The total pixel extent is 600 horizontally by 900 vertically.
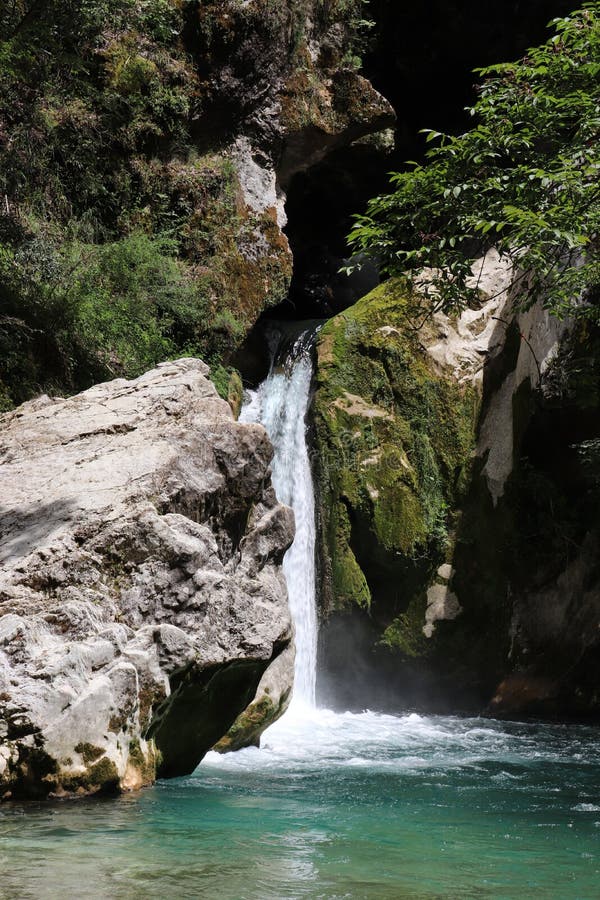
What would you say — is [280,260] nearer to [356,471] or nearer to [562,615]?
[356,471]

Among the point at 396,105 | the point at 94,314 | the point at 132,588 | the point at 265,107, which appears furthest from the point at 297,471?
the point at 396,105

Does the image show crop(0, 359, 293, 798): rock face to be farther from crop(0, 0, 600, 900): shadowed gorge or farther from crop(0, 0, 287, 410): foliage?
crop(0, 0, 287, 410): foliage

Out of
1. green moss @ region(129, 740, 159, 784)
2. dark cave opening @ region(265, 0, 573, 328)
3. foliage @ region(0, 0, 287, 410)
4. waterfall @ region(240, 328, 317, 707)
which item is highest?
dark cave opening @ region(265, 0, 573, 328)

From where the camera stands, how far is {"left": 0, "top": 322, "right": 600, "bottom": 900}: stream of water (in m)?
3.49

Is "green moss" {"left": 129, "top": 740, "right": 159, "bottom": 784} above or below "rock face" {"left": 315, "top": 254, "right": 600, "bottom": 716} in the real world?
below

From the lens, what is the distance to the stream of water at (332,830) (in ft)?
11.4

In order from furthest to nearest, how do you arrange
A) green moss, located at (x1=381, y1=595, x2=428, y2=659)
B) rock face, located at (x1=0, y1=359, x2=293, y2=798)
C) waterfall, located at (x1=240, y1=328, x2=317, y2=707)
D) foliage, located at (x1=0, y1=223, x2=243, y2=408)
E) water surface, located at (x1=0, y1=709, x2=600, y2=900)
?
green moss, located at (x1=381, y1=595, x2=428, y2=659) < waterfall, located at (x1=240, y1=328, x2=317, y2=707) < foliage, located at (x1=0, y1=223, x2=243, y2=408) < rock face, located at (x1=0, y1=359, x2=293, y2=798) < water surface, located at (x1=0, y1=709, x2=600, y2=900)

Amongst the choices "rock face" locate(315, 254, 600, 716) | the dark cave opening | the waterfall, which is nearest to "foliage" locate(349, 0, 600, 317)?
"rock face" locate(315, 254, 600, 716)

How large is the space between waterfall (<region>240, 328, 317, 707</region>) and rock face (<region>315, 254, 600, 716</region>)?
263 millimetres

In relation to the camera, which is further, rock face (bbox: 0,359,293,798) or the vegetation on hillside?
the vegetation on hillside

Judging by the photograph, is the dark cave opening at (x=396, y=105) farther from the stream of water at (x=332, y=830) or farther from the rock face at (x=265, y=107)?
the stream of water at (x=332, y=830)

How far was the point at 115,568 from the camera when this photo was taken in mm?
5410

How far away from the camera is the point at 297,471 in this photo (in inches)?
490

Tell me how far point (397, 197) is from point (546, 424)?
22.6 feet
